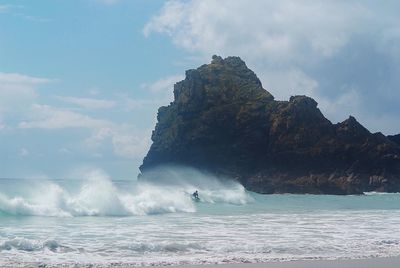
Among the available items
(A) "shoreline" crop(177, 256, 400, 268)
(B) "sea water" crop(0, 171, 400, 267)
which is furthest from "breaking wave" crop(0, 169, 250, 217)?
(A) "shoreline" crop(177, 256, 400, 268)

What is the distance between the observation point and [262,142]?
84812mm

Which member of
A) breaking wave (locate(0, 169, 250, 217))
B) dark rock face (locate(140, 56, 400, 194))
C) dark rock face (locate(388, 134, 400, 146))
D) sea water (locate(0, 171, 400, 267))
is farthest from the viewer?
dark rock face (locate(388, 134, 400, 146))

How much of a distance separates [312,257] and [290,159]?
67412 millimetres

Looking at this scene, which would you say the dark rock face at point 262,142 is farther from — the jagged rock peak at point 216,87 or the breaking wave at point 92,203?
the breaking wave at point 92,203

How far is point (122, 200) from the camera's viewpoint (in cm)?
3039

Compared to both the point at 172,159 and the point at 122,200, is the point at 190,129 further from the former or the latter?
the point at 122,200

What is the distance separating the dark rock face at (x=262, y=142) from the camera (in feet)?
261

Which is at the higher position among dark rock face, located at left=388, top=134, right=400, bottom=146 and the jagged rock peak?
the jagged rock peak

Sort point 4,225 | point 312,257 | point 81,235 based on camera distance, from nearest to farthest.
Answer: point 312,257
point 81,235
point 4,225

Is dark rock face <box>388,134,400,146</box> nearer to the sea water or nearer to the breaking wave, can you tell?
the breaking wave

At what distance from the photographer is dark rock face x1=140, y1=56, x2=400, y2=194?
79438 millimetres

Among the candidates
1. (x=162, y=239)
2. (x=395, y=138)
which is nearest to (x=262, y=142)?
(x=395, y=138)

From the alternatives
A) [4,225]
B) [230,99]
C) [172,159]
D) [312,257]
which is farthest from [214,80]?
[312,257]

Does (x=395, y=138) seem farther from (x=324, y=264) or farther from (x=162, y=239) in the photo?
(x=324, y=264)
